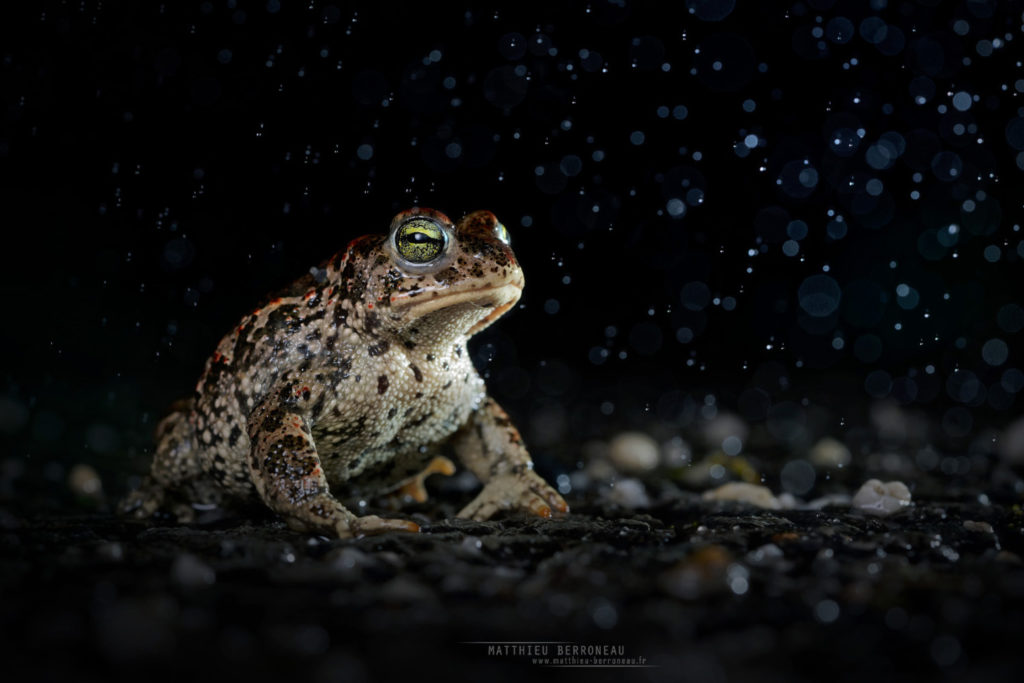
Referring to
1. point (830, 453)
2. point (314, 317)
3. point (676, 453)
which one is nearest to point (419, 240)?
point (314, 317)

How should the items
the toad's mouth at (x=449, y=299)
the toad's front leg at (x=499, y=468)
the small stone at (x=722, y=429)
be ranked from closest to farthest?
the toad's mouth at (x=449, y=299)
the toad's front leg at (x=499, y=468)
the small stone at (x=722, y=429)

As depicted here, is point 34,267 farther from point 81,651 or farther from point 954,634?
point 954,634

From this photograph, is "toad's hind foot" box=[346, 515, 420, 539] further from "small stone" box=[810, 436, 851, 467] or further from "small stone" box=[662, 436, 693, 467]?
"small stone" box=[810, 436, 851, 467]

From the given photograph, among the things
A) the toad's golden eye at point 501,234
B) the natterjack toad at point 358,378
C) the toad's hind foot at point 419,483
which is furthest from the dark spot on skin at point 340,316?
the toad's hind foot at point 419,483

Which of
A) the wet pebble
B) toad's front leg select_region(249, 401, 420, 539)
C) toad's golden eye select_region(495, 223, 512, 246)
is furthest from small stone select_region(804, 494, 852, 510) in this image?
toad's front leg select_region(249, 401, 420, 539)

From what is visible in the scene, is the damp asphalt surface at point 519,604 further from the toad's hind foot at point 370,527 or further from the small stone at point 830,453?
the small stone at point 830,453
